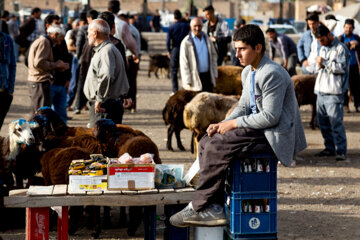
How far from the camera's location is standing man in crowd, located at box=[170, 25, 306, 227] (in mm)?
5184

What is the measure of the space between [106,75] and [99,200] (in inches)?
104

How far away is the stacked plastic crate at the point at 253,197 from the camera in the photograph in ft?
17.1

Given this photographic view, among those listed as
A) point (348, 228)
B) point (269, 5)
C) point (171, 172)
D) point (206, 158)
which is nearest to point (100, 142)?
point (171, 172)

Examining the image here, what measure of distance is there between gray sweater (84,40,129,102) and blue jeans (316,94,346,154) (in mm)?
3975

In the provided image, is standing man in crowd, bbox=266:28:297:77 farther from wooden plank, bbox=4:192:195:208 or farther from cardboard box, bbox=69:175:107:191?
cardboard box, bbox=69:175:107:191

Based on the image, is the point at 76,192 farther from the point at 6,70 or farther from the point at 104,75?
the point at 6,70

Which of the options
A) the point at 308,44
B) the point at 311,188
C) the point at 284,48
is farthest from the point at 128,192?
the point at 284,48

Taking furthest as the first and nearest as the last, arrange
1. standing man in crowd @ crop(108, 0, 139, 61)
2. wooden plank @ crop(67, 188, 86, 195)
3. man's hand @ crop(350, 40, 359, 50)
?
man's hand @ crop(350, 40, 359, 50) < standing man in crowd @ crop(108, 0, 139, 61) < wooden plank @ crop(67, 188, 86, 195)

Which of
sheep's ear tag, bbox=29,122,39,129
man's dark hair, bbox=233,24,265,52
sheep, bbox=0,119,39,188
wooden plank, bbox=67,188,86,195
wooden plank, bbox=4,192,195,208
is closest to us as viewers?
man's dark hair, bbox=233,24,265,52

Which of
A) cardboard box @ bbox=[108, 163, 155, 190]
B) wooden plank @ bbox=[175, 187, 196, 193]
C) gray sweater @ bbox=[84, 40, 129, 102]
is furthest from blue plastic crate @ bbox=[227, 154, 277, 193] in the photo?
gray sweater @ bbox=[84, 40, 129, 102]

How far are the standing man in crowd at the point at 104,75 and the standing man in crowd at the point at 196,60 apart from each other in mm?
3469

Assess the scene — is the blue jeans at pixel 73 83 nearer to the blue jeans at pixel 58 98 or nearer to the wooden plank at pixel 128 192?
the blue jeans at pixel 58 98

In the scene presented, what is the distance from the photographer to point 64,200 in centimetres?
557

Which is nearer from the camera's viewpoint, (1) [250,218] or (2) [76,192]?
(1) [250,218]
